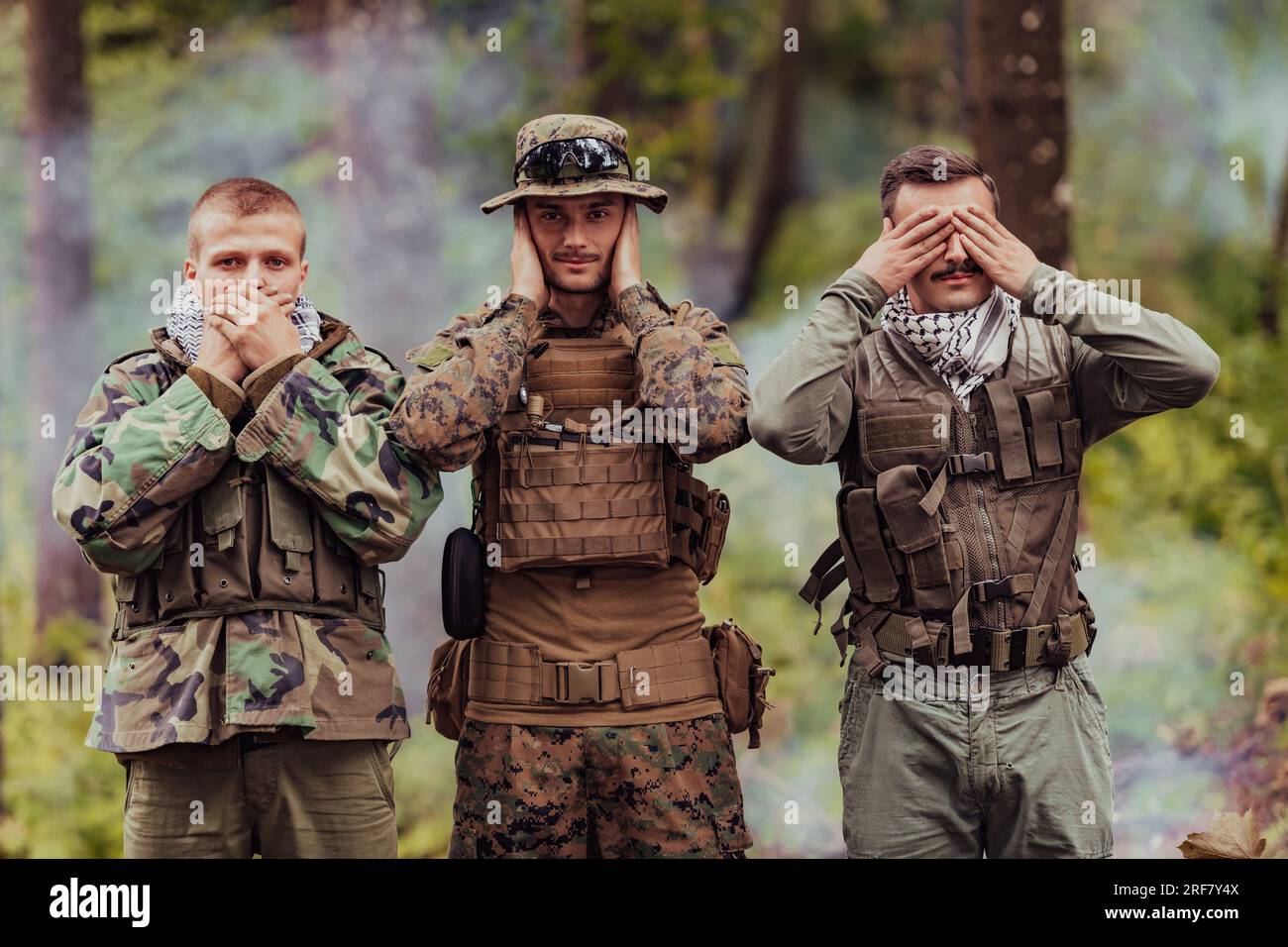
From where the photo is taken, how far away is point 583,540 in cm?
381

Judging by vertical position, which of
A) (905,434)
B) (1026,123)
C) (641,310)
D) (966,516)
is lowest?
(966,516)

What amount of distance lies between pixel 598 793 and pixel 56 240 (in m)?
6.18

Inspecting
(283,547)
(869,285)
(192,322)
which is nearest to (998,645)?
(869,285)

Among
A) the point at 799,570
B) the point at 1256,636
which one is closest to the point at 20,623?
the point at 799,570

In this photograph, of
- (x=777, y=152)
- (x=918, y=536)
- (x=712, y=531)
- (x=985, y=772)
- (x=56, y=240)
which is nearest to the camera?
(x=985, y=772)

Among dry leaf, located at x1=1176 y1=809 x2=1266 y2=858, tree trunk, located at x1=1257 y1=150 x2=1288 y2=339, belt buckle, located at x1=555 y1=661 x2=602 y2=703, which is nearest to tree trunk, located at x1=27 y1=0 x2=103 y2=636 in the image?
belt buckle, located at x1=555 y1=661 x2=602 y2=703

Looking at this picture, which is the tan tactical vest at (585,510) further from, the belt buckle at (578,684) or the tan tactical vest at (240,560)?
the tan tactical vest at (240,560)

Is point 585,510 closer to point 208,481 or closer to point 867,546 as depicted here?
point 867,546

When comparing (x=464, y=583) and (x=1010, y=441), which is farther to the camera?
(x=464, y=583)

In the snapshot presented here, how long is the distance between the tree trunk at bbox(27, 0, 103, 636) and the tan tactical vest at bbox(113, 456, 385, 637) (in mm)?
4860

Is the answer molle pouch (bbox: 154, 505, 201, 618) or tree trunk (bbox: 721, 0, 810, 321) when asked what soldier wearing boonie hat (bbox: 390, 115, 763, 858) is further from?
tree trunk (bbox: 721, 0, 810, 321)

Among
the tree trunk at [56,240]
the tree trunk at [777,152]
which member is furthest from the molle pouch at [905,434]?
the tree trunk at [777,152]

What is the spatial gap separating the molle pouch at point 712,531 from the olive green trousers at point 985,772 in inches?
25.1

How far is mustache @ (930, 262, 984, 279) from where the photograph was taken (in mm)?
3768
